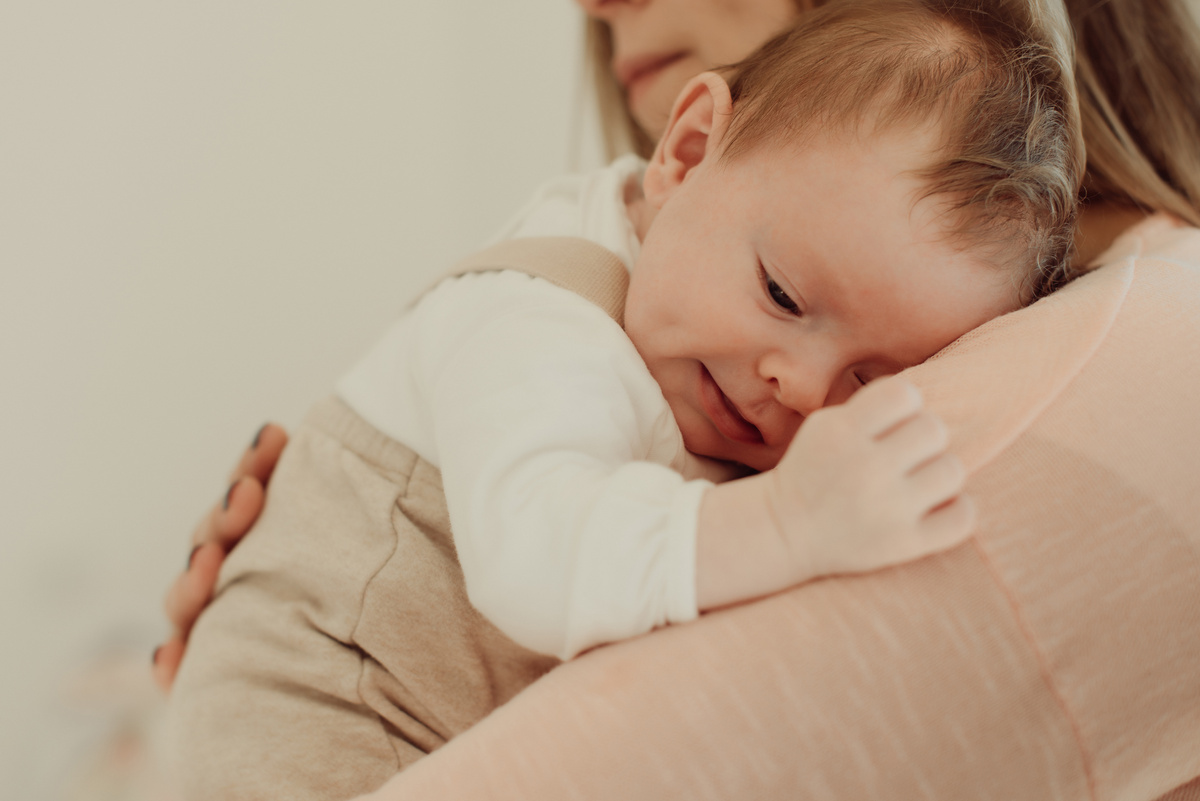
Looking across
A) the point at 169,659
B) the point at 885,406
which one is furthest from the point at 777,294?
the point at 169,659

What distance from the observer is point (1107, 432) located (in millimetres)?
460

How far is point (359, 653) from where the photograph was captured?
785mm

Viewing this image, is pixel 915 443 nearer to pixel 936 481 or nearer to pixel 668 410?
pixel 936 481

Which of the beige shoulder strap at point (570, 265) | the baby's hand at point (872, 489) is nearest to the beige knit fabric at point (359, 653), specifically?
the beige shoulder strap at point (570, 265)

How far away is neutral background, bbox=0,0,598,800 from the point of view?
1.59m

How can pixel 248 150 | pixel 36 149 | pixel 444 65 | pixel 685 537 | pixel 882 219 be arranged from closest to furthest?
1. pixel 685 537
2. pixel 882 219
3. pixel 36 149
4. pixel 248 150
5. pixel 444 65

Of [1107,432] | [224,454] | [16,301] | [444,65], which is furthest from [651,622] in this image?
[444,65]

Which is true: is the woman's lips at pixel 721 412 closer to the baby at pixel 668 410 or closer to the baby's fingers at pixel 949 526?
the baby at pixel 668 410

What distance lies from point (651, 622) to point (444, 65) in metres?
2.23

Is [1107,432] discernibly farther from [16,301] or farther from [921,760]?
[16,301]

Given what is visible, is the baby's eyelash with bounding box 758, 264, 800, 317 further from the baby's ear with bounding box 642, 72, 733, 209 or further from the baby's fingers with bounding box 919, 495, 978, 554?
the baby's fingers with bounding box 919, 495, 978, 554

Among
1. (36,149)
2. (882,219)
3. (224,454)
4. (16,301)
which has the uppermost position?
(36,149)

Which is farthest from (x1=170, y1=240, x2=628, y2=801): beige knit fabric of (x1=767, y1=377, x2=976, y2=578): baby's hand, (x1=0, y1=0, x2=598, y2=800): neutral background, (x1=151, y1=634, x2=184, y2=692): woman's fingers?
(x1=0, y1=0, x2=598, y2=800): neutral background

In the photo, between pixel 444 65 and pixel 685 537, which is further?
pixel 444 65
